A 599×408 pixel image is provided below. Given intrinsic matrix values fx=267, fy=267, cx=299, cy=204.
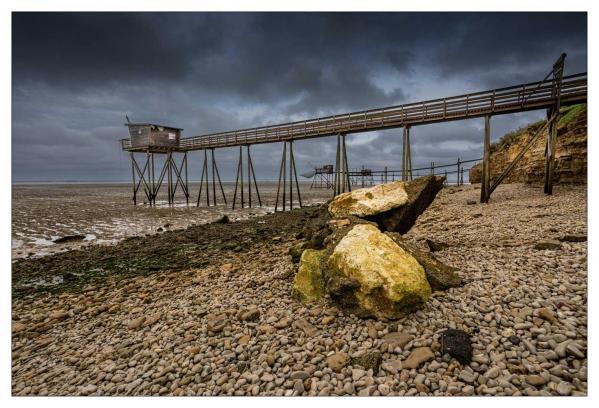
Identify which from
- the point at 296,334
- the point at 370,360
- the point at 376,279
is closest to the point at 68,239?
the point at 296,334

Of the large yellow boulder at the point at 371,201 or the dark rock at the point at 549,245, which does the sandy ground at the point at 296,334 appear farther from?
the large yellow boulder at the point at 371,201

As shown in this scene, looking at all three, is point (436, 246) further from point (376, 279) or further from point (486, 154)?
point (486, 154)

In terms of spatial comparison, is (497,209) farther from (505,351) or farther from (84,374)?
(84,374)

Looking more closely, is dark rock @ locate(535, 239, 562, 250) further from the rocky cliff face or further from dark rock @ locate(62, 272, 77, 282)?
dark rock @ locate(62, 272, 77, 282)

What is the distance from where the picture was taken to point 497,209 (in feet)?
37.5

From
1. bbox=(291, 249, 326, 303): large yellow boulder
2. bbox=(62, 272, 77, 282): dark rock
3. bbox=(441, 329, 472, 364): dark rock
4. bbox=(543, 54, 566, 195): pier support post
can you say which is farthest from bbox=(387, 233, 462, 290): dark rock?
bbox=(543, 54, 566, 195): pier support post

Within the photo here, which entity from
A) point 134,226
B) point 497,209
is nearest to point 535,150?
point 497,209

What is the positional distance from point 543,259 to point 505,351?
2940 millimetres

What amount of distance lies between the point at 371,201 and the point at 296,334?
4210mm

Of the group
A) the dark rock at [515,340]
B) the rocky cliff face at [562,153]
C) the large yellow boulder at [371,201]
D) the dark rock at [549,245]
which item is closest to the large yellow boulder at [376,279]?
the dark rock at [515,340]

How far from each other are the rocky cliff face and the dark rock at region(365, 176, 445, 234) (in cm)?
1008

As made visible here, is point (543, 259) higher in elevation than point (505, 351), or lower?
higher

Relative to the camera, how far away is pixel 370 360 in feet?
10.5

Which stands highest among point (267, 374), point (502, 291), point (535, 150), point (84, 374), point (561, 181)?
point (535, 150)
